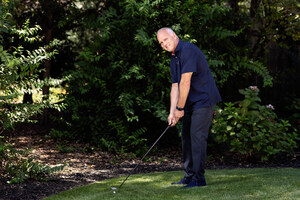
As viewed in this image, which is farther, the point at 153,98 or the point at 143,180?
the point at 153,98

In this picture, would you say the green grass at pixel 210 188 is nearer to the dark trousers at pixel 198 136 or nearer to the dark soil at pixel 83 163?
the dark trousers at pixel 198 136

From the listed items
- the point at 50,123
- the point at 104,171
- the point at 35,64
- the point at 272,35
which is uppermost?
the point at 272,35

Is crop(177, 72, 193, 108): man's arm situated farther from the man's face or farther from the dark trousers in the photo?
the man's face

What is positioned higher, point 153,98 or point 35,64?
point 35,64

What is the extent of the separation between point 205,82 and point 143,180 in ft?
5.61

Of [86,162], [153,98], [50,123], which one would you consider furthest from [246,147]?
[50,123]

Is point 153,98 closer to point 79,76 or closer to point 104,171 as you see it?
point 79,76

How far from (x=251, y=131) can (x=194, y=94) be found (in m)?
2.42

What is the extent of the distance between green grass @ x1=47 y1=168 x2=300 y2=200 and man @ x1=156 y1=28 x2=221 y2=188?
33 centimetres

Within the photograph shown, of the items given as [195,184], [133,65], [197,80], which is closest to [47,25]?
[133,65]

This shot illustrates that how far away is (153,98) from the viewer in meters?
7.54

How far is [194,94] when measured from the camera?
453cm

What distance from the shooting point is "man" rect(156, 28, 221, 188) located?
14.4 ft

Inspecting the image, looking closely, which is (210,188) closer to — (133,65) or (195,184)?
(195,184)
